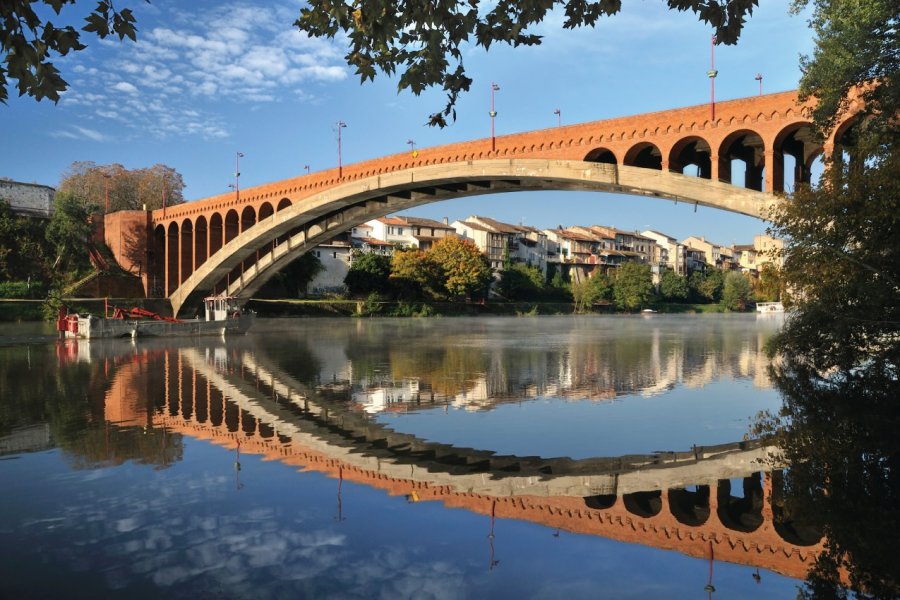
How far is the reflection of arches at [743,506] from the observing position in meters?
6.48

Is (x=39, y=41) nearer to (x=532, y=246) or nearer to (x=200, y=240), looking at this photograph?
(x=200, y=240)

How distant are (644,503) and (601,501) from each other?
43 centimetres

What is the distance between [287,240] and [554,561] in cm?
4435

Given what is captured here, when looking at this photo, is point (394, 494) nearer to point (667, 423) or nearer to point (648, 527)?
point (648, 527)

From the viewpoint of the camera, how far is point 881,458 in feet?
28.3

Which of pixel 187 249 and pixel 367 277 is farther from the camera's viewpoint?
pixel 367 277

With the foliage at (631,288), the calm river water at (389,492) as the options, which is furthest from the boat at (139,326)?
the foliage at (631,288)

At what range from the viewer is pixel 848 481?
24.8ft

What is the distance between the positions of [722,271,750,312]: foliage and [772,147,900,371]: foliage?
102m

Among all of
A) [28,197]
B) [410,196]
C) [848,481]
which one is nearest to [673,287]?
[410,196]

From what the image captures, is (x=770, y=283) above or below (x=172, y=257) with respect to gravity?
below

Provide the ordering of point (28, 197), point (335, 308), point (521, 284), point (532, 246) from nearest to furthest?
point (335, 308), point (28, 197), point (521, 284), point (532, 246)

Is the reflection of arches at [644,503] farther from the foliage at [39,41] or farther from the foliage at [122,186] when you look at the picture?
the foliage at [122,186]

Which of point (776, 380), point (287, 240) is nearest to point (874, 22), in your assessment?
point (776, 380)
